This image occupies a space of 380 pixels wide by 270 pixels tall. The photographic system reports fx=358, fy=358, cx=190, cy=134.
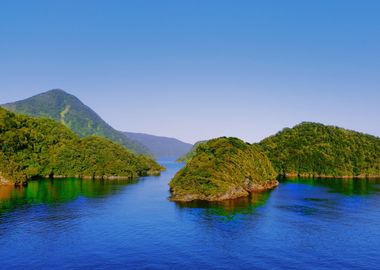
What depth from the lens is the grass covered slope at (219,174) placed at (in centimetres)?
12550

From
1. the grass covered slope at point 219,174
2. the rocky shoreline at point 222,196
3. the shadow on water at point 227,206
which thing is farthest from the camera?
the grass covered slope at point 219,174

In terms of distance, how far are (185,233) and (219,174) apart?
155 feet

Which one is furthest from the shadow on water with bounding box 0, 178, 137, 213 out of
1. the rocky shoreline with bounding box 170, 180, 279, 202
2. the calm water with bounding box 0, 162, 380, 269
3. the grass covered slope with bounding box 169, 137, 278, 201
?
the grass covered slope with bounding box 169, 137, 278, 201

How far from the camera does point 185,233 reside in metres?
83.5

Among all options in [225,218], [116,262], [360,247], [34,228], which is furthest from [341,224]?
[34,228]

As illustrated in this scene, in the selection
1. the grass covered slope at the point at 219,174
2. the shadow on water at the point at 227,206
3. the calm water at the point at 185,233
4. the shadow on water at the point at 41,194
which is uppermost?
the grass covered slope at the point at 219,174

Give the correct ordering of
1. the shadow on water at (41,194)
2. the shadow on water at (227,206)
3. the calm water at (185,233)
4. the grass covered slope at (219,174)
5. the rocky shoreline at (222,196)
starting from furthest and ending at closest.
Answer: the grass covered slope at (219,174) < the rocky shoreline at (222,196) < the shadow on water at (41,194) < the shadow on water at (227,206) < the calm water at (185,233)

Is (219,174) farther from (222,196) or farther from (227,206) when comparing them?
(227,206)

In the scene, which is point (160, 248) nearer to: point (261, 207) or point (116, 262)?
point (116, 262)

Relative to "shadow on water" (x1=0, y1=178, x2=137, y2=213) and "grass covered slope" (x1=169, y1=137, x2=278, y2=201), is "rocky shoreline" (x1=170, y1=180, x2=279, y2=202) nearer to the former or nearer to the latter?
"grass covered slope" (x1=169, y1=137, x2=278, y2=201)

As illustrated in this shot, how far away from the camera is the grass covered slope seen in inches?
4941

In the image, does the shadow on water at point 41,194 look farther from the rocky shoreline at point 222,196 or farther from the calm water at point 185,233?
the rocky shoreline at point 222,196

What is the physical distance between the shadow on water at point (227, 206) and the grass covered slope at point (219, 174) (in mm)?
4030

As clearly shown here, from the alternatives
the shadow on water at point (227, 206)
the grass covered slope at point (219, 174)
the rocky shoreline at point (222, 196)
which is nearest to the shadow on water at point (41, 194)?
the rocky shoreline at point (222, 196)
